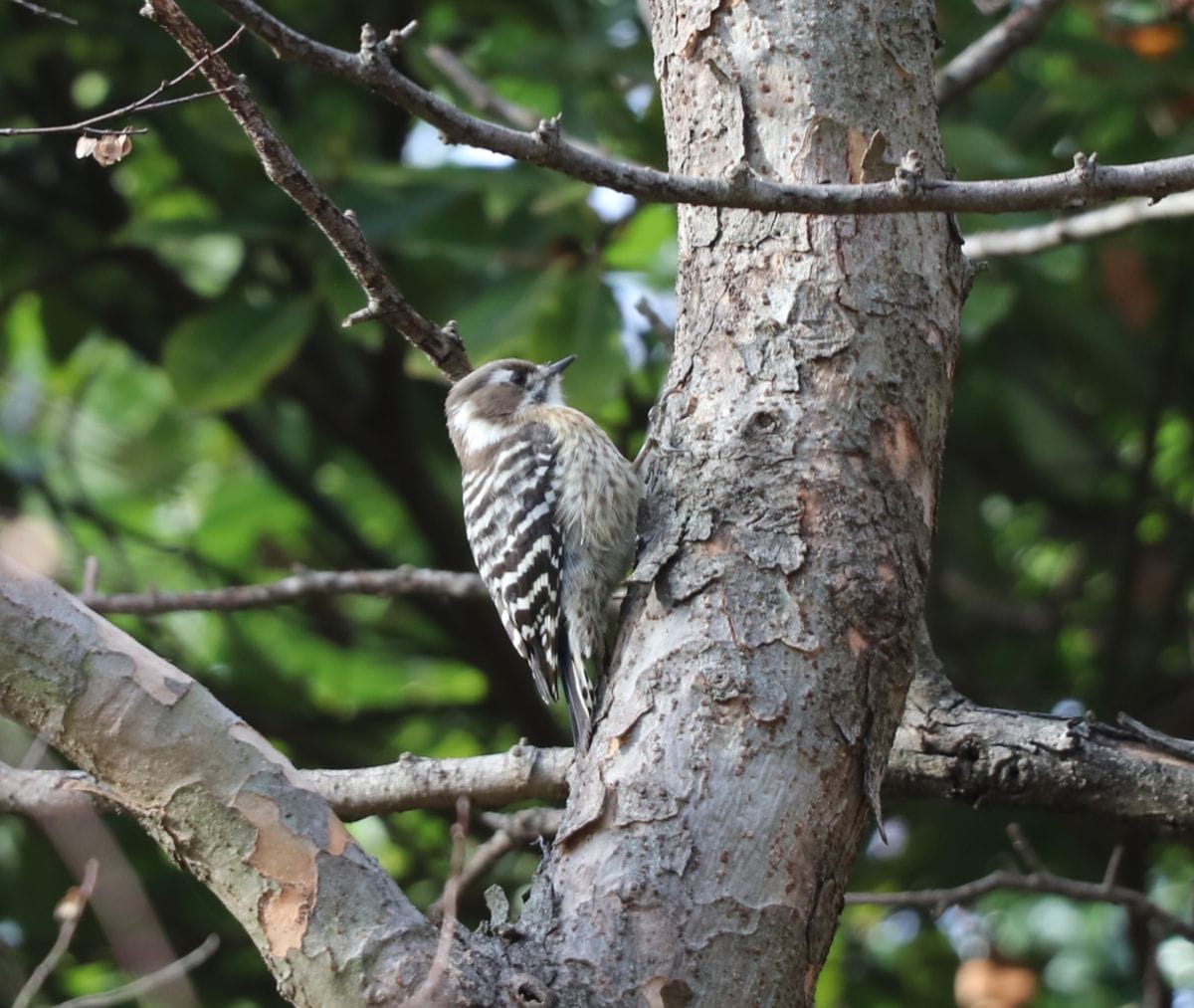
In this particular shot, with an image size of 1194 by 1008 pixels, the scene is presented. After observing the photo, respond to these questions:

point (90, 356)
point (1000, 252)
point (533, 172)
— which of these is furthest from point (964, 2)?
point (90, 356)

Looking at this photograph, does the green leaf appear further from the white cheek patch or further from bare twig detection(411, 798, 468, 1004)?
bare twig detection(411, 798, 468, 1004)

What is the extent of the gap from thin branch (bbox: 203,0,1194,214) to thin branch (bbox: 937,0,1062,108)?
2611 mm

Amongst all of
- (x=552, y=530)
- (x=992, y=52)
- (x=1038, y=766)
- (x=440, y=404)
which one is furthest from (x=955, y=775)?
(x=440, y=404)

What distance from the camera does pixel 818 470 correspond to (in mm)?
2959

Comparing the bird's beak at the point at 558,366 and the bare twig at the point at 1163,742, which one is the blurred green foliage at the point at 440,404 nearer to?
the bird's beak at the point at 558,366

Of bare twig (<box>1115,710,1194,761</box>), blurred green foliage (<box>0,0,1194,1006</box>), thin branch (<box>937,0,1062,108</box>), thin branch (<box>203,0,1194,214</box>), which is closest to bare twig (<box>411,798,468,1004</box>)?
thin branch (<box>203,0,1194,214</box>)

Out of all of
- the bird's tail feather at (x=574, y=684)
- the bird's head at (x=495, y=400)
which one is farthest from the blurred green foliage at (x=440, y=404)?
the bird's tail feather at (x=574, y=684)

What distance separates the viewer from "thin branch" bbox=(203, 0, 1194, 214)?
2006 mm

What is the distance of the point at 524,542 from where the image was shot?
15.5ft

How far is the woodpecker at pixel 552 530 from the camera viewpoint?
178 inches

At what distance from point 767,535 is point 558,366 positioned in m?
2.07

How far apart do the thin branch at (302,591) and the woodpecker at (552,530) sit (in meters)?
Result: 0.53

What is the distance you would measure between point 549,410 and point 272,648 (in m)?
1.96

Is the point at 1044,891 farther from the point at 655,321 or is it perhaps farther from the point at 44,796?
the point at 44,796
